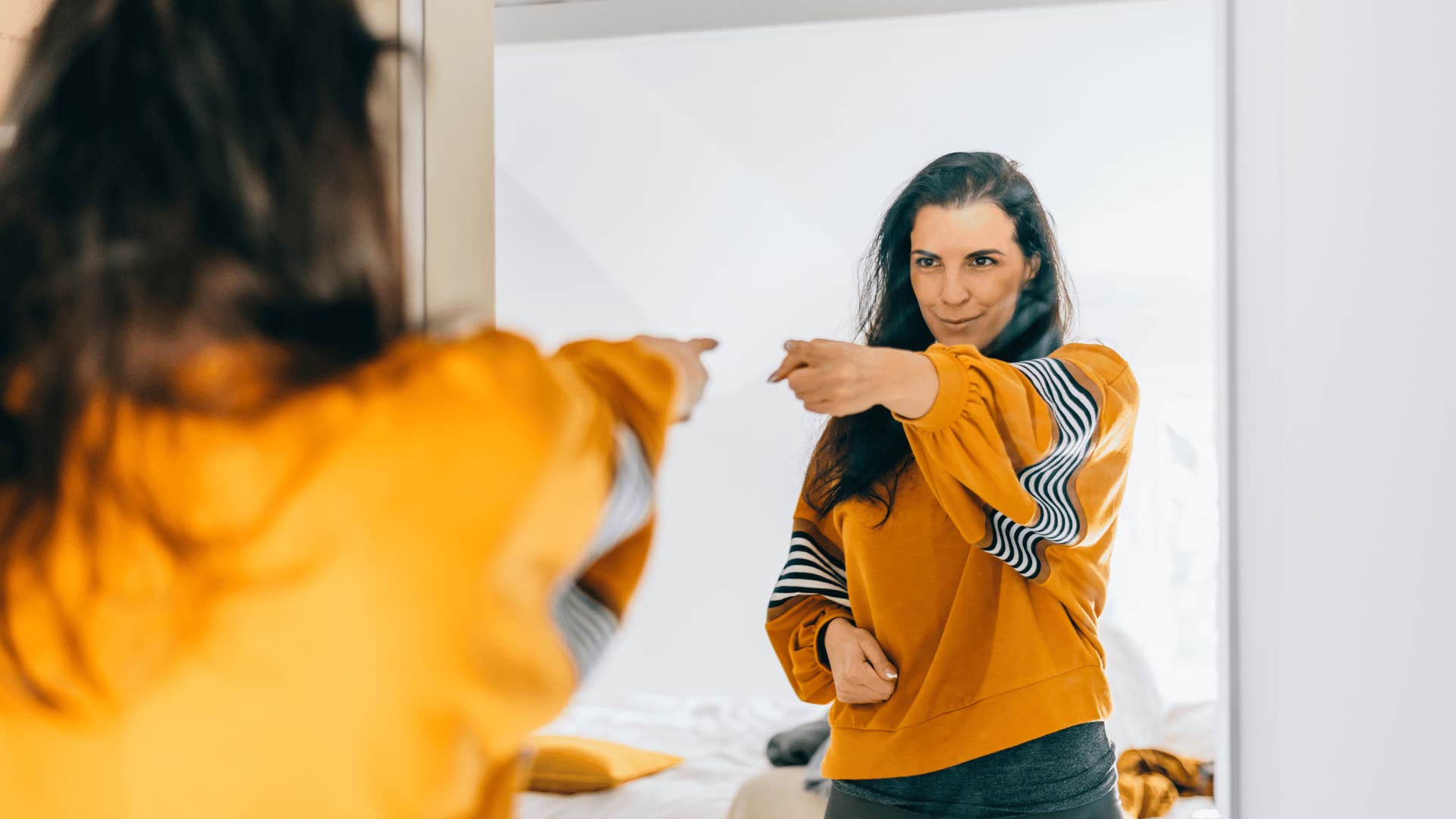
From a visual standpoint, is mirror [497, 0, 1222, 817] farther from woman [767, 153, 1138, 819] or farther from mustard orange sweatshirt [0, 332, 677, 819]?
mustard orange sweatshirt [0, 332, 677, 819]

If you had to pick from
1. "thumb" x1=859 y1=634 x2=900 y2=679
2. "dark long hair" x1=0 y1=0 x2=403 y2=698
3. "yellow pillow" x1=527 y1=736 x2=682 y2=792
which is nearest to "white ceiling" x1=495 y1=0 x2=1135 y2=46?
"dark long hair" x1=0 y1=0 x2=403 y2=698

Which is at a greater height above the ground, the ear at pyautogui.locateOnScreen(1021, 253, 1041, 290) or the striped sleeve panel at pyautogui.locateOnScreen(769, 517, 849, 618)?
the ear at pyautogui.locateOnScreen(1021, 253, 1041, 290)

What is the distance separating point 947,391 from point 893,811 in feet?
1.23

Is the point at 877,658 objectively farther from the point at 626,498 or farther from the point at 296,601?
the point at 296,601

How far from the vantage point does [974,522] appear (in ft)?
2.85

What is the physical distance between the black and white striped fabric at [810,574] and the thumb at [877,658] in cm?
4

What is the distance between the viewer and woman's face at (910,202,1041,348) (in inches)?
34.5

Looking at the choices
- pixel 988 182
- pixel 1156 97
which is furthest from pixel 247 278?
pixel 1156 97

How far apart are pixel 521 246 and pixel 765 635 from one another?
438mm

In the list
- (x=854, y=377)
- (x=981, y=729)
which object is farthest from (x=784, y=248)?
(x=981, y=729)

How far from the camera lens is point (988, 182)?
88cm

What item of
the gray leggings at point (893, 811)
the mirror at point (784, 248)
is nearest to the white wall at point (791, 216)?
the mirror at point (784, 248)

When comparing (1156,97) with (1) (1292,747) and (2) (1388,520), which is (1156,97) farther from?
(1) (1292,747)

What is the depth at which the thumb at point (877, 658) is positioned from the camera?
90 cm
